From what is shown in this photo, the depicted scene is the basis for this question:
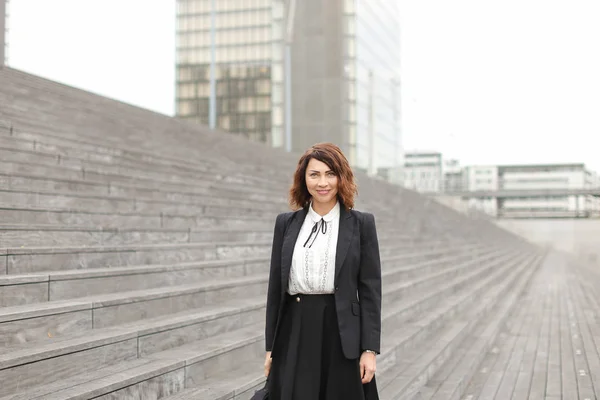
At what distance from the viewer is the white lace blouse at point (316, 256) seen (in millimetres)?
2584

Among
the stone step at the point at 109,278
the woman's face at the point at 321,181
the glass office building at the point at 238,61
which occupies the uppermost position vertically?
the glass office building at the point at 238,61

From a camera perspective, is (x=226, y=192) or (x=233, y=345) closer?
(x=233, y=345)

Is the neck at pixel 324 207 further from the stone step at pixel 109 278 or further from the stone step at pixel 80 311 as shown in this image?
the stone step at pixel 109 278

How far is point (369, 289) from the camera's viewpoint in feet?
8.51

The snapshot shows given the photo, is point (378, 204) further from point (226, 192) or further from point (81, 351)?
point (81, 351)

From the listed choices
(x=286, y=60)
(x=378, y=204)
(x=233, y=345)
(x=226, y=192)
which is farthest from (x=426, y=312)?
(x=286, y=60)

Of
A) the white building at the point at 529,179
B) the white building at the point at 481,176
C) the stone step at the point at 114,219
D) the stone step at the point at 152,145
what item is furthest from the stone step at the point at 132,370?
the white building at the point at 481,176

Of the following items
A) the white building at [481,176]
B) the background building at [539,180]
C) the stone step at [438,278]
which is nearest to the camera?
the stone step at [438,278]

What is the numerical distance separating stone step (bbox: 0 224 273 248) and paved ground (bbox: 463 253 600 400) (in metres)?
3.05

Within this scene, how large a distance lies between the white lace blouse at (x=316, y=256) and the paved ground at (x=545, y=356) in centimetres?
342

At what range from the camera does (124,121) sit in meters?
11.2

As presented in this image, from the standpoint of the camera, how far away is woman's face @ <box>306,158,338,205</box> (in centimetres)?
257

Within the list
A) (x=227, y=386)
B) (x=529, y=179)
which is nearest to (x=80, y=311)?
(x=227, y=386)

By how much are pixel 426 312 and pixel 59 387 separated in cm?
604
